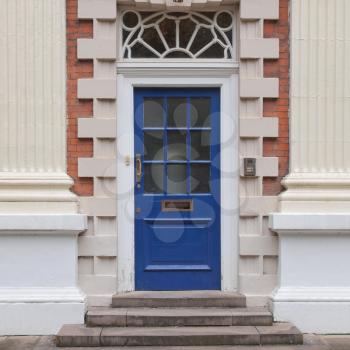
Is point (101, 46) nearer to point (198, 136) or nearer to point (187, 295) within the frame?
point (198, 136)

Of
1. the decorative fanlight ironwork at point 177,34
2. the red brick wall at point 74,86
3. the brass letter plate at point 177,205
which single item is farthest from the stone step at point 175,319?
the decorative fanlight ironwork at point 177,34

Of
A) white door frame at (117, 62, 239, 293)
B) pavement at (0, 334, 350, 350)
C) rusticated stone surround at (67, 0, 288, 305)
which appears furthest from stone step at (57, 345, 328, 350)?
white door frame at (117, 62, 239, 293)

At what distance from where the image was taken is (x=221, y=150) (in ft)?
22.9

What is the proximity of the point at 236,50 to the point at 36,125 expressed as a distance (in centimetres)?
250

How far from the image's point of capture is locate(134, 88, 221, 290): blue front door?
22.9ft

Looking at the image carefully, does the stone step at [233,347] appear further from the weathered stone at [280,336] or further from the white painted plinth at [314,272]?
the white painted plinth at [314,272]

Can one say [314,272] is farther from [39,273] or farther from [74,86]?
[74,86]

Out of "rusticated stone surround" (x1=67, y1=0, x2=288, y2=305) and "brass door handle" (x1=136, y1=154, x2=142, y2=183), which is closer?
"rusticated stone surround" (x1=67, y1=0, x2=288, y2=305)

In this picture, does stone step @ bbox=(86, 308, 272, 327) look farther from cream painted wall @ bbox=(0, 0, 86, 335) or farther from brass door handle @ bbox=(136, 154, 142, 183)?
brass door handle @ bbox=(136, 154, 142, 183)

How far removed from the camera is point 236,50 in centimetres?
696

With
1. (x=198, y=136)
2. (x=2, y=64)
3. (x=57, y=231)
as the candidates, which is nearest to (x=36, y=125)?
(x=2, y=64)

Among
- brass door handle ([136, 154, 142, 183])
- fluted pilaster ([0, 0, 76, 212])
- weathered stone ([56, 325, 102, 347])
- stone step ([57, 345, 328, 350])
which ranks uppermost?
fluted pilaster ([0, 0, 76, 212])

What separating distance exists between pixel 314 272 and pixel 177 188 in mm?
1859

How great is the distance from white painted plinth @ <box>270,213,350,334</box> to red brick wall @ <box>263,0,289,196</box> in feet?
2.51
